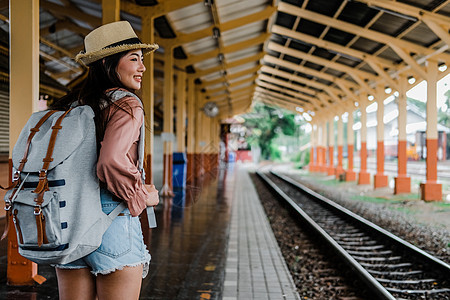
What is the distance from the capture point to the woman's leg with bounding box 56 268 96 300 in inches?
60.3

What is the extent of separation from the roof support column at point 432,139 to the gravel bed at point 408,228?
1240 mm

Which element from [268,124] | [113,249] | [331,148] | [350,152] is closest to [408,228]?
[113,249]

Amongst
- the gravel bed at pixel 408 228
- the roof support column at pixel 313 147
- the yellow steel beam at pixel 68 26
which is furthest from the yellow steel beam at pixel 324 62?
the roof support column at pixel 313 147

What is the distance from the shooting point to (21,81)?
4.02 meters

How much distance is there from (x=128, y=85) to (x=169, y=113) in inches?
407

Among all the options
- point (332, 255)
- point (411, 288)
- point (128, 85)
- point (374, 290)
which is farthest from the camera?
point (332, 255)

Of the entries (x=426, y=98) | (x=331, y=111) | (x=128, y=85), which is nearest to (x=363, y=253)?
(x=128, y=85)

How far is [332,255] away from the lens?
6.18m

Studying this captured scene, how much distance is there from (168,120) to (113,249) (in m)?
10.5

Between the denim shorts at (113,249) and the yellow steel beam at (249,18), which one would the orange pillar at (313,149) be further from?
the denim shorts at (113,249)

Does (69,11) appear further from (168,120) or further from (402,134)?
(402,134)

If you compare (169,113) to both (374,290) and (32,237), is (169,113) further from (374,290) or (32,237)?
(32,237)

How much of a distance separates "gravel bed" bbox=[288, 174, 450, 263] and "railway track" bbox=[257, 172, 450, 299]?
0.47 m

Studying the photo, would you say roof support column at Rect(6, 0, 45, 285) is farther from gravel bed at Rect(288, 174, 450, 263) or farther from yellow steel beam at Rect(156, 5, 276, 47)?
yellow steel beam at Rect(156, 5, 276, 47)
